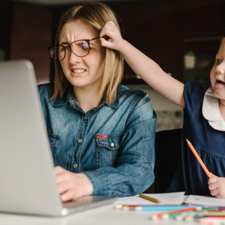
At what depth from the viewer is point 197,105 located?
1179 mm

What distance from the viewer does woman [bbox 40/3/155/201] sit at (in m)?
1.05

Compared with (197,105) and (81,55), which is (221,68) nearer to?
(197,105)

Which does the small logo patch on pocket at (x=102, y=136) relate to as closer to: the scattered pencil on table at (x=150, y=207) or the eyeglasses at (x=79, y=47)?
the eyeglasses at (x=79, y=47)

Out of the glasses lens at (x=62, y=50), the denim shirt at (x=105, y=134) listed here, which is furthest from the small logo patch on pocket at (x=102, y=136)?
the glasses lens at (x=62, y=50)

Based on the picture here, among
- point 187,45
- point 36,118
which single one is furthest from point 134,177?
point 187,45

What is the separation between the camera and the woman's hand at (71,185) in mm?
767

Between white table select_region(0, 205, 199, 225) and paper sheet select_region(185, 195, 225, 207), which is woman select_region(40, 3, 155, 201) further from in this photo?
white table select_region(0, 205, 199, 225)

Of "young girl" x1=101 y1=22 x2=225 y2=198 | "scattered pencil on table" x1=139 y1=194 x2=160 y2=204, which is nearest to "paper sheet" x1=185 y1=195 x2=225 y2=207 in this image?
"scattered pencil on table" x1=139 y1=194 x2=160 y2=204

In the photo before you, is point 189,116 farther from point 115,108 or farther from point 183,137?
point 115,108

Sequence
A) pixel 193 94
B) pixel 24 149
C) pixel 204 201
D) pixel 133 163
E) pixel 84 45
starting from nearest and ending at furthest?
pixel 24 149, pixel 204 201, pixel 133 163, pixel 84 45, pixel 193 94

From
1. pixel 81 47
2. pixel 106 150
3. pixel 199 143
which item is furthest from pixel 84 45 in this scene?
pixel 199 143

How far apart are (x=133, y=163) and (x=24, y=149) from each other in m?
0.41

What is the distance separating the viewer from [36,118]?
58 centimetres

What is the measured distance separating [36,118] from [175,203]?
0.31 metres
